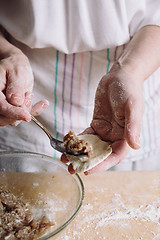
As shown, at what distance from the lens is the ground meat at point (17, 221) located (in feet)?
2.95

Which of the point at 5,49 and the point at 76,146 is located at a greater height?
the point at 5,49

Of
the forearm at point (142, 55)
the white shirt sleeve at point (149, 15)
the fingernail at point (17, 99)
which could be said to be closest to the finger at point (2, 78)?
the fingernail at point (17, 99)

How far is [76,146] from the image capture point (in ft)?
3.40

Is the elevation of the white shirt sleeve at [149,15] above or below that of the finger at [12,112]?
above

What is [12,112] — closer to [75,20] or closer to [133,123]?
[133,123]

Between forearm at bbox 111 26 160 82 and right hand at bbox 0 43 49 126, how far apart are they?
0.38 metres

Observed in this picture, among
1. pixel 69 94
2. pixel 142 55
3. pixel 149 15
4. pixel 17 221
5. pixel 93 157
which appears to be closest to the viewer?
pixel 17 221

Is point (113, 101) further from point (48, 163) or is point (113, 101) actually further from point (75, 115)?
point (75, 115)

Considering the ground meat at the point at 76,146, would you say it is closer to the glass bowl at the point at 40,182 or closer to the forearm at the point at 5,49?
the glass bowl at the point at 40,182

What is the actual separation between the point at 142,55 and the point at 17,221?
86 cm

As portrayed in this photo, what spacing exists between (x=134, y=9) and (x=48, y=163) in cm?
81

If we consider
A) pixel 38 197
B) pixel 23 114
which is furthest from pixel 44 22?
pixel 38 197

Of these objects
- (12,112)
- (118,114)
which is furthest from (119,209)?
(12,112)

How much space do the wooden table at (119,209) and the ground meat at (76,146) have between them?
0.26m
